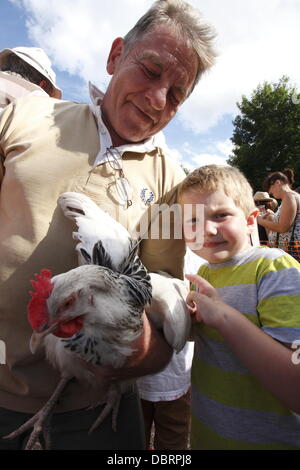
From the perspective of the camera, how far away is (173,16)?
1084mm

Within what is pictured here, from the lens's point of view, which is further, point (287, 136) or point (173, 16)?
point (287, 136)

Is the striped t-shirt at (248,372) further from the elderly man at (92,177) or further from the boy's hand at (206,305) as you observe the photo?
the elderly man at (92,177)

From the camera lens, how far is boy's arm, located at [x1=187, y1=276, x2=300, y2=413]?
835 mm

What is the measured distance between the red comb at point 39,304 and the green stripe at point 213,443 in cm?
79

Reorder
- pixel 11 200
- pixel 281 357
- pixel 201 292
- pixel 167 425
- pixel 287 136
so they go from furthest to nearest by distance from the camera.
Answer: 1. pixel 287 136
2. pixel 167 425
3. pixel 201 292
4. pixel 11 200
5. pixel 281 357

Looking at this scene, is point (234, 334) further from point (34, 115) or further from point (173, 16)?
point (173, 16)

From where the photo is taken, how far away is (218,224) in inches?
44.1

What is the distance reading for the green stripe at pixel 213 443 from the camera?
3.20ft

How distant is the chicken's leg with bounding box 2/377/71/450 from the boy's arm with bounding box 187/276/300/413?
0.57m

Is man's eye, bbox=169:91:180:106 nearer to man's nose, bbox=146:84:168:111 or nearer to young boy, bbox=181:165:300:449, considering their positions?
man's nose, bbox=146:84:168:111

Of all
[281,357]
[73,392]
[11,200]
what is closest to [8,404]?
[73,392]

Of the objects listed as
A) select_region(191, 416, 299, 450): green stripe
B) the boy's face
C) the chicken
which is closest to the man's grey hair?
the boy's face
